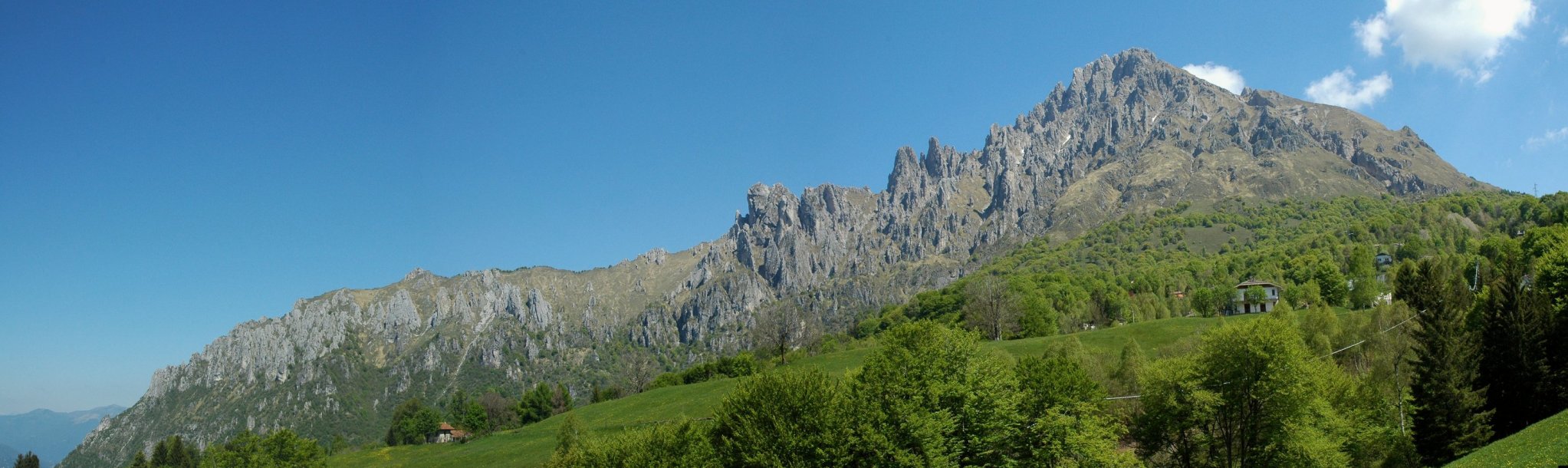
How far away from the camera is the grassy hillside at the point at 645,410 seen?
7594 cm

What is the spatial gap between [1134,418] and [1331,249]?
6440 inches

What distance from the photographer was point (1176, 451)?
51969 mm

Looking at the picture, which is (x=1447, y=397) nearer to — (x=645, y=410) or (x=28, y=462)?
(x=645, y=410)

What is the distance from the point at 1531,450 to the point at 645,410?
229ft

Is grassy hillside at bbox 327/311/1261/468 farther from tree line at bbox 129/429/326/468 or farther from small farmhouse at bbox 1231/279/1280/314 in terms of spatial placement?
small farmhouse at bbox 1231/279/1280/314

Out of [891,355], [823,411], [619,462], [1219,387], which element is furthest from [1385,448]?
[619,462]

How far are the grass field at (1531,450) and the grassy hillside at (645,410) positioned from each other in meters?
38.5

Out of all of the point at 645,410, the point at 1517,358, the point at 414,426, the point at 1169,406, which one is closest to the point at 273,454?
the point at 645,410

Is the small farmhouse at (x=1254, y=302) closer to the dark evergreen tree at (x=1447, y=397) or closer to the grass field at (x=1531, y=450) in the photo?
the dark evergreen tree at (x=1447, y=397)

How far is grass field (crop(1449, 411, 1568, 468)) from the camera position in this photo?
1097 inches

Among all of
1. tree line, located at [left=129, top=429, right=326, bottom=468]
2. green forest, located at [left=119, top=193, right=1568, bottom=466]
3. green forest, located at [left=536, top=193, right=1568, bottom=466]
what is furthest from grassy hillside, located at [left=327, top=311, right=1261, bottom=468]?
green forest, located at [left=536, top=193, right=1568, bottom=466]

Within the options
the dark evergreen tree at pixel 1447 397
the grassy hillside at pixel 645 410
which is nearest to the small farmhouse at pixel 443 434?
the grassy hillside at pixel 645 410

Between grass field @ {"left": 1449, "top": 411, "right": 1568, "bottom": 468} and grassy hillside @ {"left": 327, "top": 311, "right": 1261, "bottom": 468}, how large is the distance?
38.5 metres

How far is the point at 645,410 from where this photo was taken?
84.6 meters
